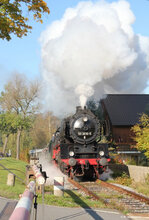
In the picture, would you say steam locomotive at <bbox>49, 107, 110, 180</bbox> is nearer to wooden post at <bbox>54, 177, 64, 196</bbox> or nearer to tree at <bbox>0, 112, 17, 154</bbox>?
wooden post at <bbox>54, 177, 64, 196</bbox>

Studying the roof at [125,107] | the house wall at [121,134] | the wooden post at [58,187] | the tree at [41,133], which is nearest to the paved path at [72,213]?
the wooden post at [58,187]

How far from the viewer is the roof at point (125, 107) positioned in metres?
29.0

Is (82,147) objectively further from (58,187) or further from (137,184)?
(58,187)

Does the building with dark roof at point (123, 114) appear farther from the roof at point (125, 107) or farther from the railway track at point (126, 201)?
the railway track at point (126, 201)

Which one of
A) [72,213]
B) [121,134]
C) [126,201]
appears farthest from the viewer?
[121,134]

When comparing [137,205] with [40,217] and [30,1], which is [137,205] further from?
[30,1]

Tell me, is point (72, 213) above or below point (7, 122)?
below

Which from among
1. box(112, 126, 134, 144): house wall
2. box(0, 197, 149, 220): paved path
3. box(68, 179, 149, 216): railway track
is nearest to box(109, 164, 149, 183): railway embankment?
box(68, 179, 149, 216): railway track

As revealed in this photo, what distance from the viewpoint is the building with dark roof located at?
27.9 meters

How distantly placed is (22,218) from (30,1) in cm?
802

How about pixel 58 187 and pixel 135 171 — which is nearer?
pixel 58 187

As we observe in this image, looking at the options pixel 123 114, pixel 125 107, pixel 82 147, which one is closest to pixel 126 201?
pixel 82 147

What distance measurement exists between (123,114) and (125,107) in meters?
1.93

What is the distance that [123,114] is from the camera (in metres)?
30.1
